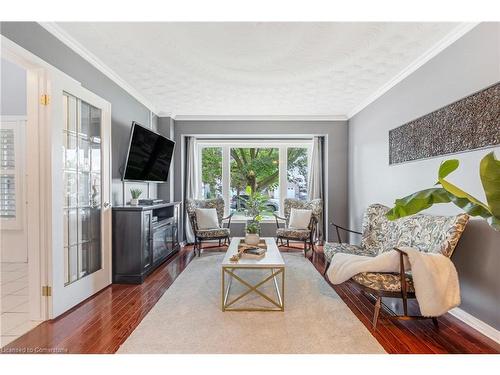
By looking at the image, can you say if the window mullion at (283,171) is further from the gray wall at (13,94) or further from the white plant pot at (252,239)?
the gray wall at (13,94)

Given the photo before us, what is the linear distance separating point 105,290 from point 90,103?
217 cm

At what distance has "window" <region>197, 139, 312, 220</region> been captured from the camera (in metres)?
6.27

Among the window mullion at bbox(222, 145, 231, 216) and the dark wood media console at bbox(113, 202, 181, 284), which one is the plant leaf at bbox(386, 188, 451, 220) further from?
the window mullion at bbox(222, 145, 231, 216)

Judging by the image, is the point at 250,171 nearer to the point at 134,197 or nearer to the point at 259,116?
the point at 259,116

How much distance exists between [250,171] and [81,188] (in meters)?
3.80

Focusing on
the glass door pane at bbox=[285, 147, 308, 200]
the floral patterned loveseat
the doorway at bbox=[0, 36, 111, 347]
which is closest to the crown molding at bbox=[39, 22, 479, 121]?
the doorway at bbox=[0, 36, 111, 347]

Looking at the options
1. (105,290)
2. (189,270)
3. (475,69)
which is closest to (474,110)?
(475,69)

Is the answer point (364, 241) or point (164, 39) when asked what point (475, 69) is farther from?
point (164, 39)

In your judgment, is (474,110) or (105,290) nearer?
(474,110)

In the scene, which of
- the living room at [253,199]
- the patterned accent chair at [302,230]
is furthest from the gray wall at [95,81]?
the patterned accent chair at [302,230]

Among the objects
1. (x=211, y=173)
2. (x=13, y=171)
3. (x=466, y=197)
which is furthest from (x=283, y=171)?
(x=13, y=171)

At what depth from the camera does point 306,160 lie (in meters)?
6.27

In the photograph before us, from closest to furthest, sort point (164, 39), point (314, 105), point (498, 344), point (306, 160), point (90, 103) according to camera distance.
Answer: point (498, 344), point (164, 39), point (90, 103), point (314, 105), point (306, 160)

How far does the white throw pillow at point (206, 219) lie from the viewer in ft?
17.1
